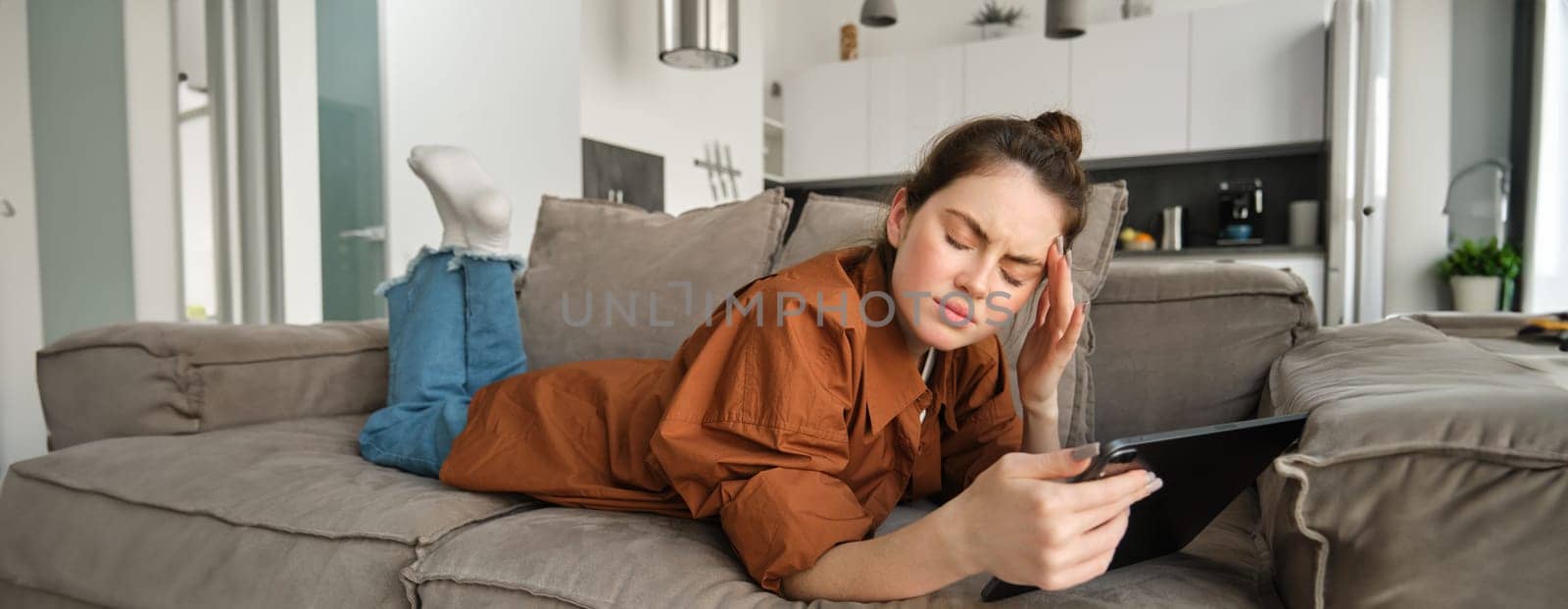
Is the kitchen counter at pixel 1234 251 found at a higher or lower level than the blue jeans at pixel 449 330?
higher

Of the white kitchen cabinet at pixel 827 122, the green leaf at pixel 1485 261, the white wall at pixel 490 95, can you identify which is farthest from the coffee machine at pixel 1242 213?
the white wall at pixel 490 95

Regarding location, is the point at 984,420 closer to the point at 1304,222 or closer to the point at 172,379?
the point at 172,379

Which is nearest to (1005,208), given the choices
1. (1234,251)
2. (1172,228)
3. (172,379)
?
(172,379)

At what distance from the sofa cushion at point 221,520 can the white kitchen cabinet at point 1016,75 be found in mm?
4311

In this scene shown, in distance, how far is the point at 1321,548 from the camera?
2.30 feet

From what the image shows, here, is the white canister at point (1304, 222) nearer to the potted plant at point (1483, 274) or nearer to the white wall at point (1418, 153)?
the white wall at point (1418, 153)

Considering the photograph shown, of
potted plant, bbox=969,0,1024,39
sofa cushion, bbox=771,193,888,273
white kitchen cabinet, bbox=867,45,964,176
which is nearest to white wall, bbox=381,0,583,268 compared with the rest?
sofa cushion, bbox=771,193,888,273

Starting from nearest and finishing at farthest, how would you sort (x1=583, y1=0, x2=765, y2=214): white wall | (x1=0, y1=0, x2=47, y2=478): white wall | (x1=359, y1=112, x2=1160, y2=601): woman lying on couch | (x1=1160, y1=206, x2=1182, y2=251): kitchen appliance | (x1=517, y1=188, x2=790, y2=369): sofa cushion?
(x1=359, y1=112, x2=1160, y2=601): woman lying on couch, (x1=517, y1=188, x2=790, y2=369): sofa cushion, (x1=0, y1=0, x2=47, y2=478): white wall, (x1=583, y1=0, x2=765, y2=214): white wall, (x1=1160, y1=206, x2=1182, y2=251): kitchen appliance

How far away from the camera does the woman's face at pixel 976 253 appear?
3.13 ft

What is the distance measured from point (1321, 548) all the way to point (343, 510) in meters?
1.06

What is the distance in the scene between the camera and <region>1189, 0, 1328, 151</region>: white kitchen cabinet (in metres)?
4.44

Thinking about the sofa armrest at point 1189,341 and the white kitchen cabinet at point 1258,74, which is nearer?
the sofa armrest at point 1189,341

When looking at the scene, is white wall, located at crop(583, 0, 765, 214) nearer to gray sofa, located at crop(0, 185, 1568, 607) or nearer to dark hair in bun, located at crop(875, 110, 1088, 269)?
gray sofa, located at crop(0, 185, 1568, 607)

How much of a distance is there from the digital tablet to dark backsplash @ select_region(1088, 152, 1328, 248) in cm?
437
